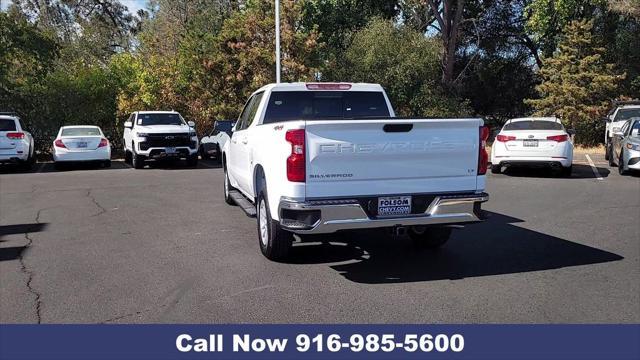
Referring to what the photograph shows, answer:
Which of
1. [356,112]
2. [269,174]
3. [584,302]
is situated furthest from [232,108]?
[584,302]

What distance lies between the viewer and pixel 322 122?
18.8 feet

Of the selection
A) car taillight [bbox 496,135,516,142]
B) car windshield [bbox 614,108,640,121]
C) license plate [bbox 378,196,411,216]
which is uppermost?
license plate [bbox 378,196,411,216]

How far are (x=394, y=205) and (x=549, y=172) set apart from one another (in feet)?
38.6

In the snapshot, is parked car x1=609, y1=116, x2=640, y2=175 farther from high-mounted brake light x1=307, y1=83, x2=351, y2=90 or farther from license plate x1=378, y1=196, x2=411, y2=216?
license plate x1=378, y1=196, x2=411, y2=216

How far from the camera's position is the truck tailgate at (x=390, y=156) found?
19.1ft

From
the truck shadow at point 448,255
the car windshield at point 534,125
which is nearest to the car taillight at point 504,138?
the car windshield at point 534,125

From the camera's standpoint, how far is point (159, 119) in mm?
19984

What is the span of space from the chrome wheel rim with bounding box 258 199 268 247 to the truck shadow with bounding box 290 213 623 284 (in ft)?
1.28

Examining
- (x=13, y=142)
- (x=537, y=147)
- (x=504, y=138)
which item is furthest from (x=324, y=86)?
(x=13, y=142)

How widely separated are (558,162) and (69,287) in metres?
12.2

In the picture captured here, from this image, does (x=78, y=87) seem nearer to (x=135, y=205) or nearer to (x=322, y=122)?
(x=135, y=205)

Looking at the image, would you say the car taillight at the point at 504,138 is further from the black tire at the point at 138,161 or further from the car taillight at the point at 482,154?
the black tire at the point at 138,161

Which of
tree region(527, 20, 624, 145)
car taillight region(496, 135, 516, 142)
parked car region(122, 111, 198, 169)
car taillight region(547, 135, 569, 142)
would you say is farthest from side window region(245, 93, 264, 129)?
tree region(527, 20, 624, 145)

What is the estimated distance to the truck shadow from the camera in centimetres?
628
